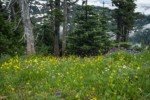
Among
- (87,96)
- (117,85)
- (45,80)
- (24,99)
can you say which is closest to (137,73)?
(117,85)

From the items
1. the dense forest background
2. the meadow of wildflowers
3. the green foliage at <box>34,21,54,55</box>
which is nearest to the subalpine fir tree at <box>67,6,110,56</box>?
the dense forest background

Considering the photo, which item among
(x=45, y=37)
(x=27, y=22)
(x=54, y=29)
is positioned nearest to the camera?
(x=27, y=22)

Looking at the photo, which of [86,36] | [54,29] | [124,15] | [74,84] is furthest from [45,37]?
[74,84]

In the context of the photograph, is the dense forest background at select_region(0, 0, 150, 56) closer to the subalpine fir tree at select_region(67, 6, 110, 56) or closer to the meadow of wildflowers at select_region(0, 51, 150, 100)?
the subalpine fir tree at select_region(67, 6, 110, 56)

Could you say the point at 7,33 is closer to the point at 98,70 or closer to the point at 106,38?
the point at 98,70

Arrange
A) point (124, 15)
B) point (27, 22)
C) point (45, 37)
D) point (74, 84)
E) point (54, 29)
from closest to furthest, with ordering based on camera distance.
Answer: point (74, 84) < point (27, 22) < point (54, 29) < point (45, 37) < point (124, 15)

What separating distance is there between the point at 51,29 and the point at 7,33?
16.4 metres

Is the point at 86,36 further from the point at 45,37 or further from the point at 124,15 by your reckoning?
the point at 124,15

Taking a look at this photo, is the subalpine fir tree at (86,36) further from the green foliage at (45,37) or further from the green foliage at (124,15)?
the green foliage at (124,15)

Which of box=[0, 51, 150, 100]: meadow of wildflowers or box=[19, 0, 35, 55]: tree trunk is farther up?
box=[19, 0, 35, 55]: tree trunk

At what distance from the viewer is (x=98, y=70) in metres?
8.52

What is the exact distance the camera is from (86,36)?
22.0 meters

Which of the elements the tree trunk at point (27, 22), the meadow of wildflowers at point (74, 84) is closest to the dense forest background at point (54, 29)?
the tree trunk at point (27, 22)

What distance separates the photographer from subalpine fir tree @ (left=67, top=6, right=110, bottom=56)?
2191 cm
